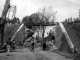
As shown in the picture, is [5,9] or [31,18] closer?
[5,9]

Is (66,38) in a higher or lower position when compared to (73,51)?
higher

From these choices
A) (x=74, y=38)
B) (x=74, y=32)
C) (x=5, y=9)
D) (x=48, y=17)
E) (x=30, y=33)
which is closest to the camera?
(x=74, y=38)

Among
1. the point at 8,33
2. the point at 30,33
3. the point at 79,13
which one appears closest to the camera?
the point at 8,33

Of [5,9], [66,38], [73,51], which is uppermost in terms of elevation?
[5,9]

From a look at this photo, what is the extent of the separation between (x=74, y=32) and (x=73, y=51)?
20.7ft

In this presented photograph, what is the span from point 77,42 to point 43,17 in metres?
49.7

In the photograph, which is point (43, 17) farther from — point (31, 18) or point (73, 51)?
point (73, 51)

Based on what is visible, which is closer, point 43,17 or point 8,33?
point 8,33

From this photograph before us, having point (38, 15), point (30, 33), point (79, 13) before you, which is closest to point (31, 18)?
point (38, 15)

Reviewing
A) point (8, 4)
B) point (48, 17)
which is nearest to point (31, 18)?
point (48, 17)

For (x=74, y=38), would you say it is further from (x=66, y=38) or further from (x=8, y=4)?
(x=8, y=4)

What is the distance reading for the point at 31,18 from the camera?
225ft

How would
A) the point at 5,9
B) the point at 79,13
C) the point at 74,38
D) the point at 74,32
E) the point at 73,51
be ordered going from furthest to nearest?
1. the point at 79,13
2. the point at 5,9
3. the point at 74,32
4. the point at 74,38
5. the point at 73,51

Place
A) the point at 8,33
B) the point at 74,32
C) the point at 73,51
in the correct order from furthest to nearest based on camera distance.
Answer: the point at 8,33
the point at 74,32
the point at 73,51
